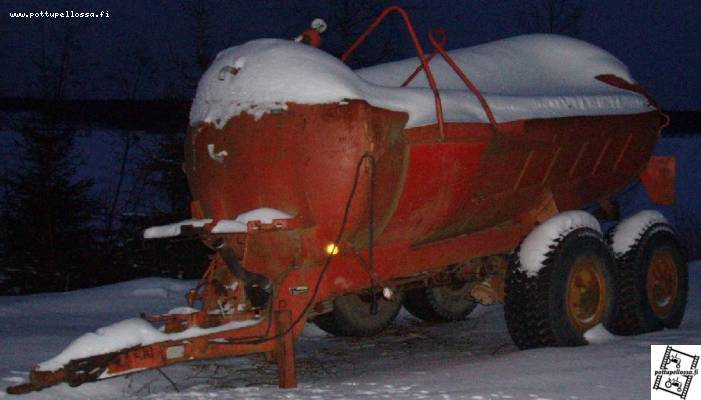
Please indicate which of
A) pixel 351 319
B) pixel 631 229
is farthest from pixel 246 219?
pixel 631 229

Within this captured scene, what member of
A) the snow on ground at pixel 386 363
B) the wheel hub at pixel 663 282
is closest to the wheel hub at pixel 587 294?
the snow on ground at pixel 386 363

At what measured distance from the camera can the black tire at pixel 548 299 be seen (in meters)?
6.50

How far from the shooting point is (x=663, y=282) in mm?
7754

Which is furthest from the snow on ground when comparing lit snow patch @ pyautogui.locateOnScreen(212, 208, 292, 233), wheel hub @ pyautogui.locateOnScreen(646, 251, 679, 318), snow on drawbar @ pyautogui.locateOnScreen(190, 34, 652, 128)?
snow on drawbar @ pyautogui.locateOnScreen(190, 34, 652, 128)

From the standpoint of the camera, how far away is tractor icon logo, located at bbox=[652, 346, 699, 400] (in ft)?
16.7

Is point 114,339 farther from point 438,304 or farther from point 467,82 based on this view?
point 438,304

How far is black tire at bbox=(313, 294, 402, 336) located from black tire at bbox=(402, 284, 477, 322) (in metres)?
0.57

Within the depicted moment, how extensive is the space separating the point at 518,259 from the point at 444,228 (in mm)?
619

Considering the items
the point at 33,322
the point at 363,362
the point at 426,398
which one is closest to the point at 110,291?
the point at 33,322

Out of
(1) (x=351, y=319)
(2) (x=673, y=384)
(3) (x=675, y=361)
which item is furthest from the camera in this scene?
(1) (x=351, y=319)

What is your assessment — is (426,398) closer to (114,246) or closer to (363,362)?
(363,362)

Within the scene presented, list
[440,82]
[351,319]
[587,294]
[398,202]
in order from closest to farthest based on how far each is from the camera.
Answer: [398,202]
[440,82]
[587,294]
[351,319]

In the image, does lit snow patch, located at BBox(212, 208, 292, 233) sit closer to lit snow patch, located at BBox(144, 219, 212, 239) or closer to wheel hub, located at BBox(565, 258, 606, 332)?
lit snow patch, located at BBox(144, 219, 212, 239)

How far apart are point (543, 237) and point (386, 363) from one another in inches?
57.7
